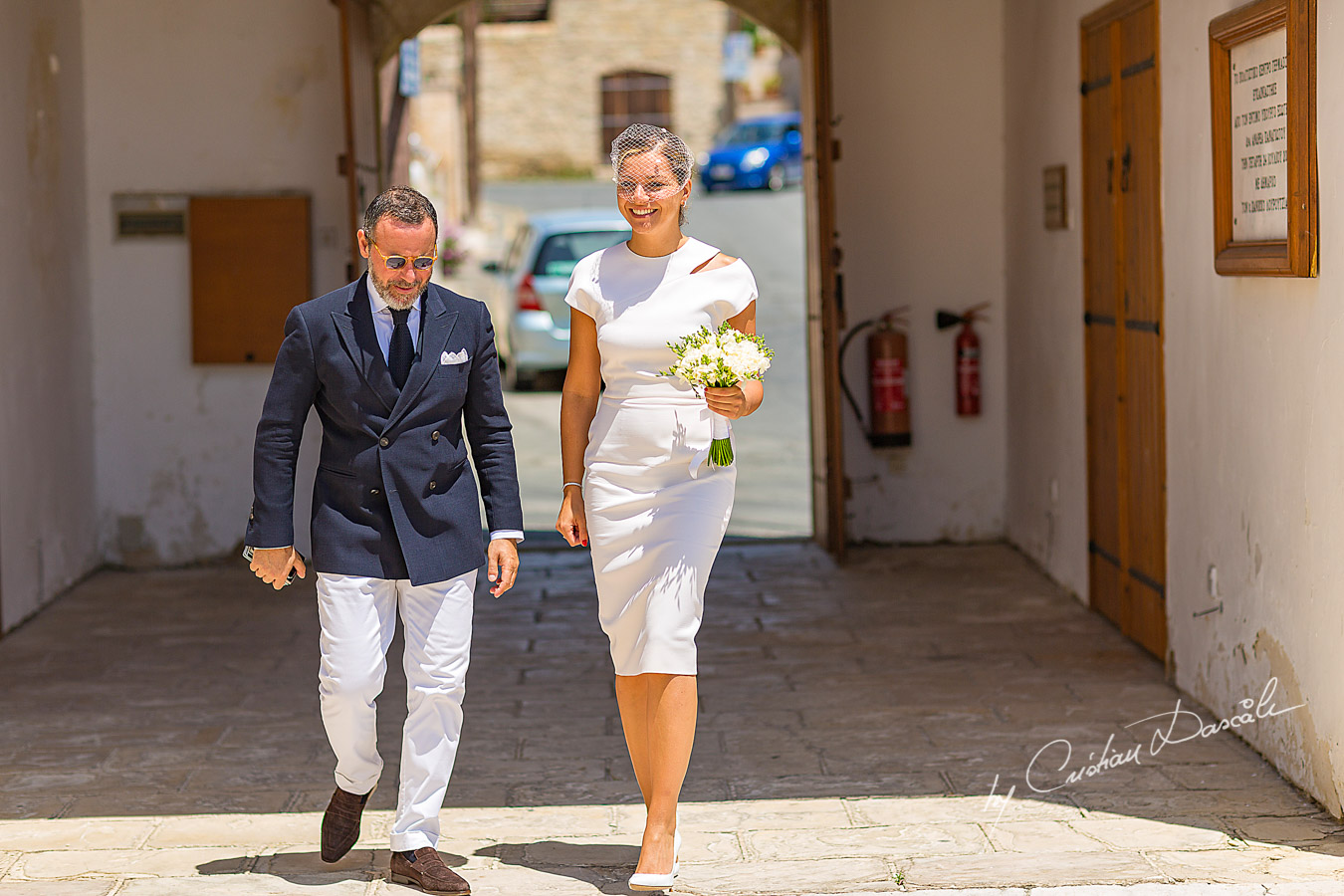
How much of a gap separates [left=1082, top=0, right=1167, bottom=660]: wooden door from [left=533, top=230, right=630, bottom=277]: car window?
24.1 ft

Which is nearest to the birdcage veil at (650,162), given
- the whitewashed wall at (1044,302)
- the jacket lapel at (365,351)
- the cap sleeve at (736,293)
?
the cap sleeve at (736,293)

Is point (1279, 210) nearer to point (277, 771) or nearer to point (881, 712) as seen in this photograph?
point (881, 712)

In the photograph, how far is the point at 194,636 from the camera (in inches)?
278

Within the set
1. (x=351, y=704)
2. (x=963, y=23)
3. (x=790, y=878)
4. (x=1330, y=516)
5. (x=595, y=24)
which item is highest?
(x=595, y=24)

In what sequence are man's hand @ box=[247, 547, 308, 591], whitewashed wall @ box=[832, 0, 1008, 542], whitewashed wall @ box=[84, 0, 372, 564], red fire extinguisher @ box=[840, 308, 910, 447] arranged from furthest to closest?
whitewashed wall @ box=[832, 0, 1008, 542]
red fire extinguisher @ box=[840, 308, 910, 447]
whitewashed wall @ box=[84, 0, 372, 564]
man's hand @ box=[247, 547, 308, 591]

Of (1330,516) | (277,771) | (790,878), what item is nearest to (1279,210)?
(1330,516)

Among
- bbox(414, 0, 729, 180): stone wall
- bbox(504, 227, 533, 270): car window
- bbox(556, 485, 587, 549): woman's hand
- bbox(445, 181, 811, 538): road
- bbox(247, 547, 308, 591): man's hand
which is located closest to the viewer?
bbox(247, 547, 308, 591): man's hand

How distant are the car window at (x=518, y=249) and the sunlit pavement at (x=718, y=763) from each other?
745 cm

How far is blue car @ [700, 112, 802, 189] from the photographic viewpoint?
2753 cm

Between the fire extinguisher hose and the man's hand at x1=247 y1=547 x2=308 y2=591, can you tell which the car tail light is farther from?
the man's hand at x1=247 y1=547 x2=308 y2=591

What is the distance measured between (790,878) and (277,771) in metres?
1.82

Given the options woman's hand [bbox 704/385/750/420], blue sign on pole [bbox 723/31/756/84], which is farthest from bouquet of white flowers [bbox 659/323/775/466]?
blue sign on pole [bbox 723/31/756/84]

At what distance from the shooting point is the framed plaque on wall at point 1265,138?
446cm

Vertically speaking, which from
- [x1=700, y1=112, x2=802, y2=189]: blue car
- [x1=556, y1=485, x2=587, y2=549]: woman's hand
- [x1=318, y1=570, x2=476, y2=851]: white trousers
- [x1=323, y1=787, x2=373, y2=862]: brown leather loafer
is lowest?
[x1=323, y1=787, x2=373, y2=862]: brown leather loafer
